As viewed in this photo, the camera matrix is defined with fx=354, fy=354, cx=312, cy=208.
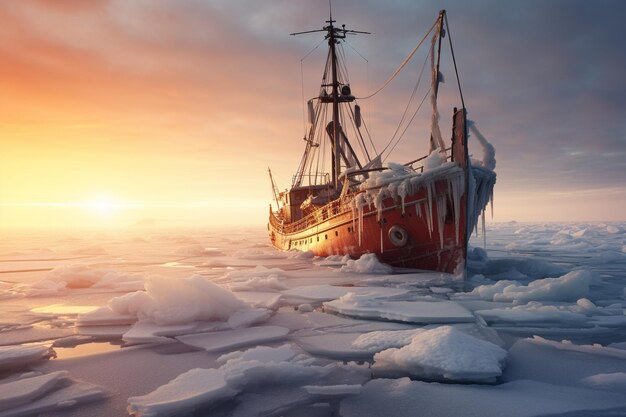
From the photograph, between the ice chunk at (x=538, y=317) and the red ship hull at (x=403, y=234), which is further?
the red ship hull at (x=403, y=234)

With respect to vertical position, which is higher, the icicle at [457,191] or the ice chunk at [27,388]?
the icicle at [457,191]

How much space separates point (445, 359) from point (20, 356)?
223 inches

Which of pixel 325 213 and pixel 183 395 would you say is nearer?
pixel 183 395

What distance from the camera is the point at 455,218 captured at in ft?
42.3

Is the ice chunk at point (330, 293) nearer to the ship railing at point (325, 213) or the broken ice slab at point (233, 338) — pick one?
the broken ice slab at point (233, 338)

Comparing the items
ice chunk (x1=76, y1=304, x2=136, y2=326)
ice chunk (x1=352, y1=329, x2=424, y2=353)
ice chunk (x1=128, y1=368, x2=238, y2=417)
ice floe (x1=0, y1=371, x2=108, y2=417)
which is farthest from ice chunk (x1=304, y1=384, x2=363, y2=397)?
ice chunk (x1=76, y1=304, x2=136, y2=326)

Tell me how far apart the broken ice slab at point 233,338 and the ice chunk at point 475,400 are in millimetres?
2244

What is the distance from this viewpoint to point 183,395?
3680mm

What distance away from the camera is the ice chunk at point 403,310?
6855 mm

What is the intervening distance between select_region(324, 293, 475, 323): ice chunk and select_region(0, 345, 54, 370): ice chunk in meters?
5.18

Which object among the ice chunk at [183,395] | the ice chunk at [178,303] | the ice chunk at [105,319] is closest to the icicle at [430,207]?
the ice chunk at [178,303]

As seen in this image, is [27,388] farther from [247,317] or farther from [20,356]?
[247,317]

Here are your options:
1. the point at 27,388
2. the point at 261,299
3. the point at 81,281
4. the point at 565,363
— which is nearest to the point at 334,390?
the point at 565,363

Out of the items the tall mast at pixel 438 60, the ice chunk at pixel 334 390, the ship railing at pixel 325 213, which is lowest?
the ice chunk at pixel 334 390
